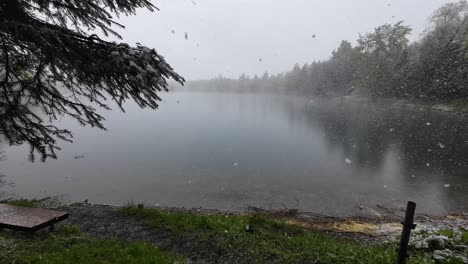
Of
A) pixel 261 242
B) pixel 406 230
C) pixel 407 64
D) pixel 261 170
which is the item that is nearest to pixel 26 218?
pixel 261 242

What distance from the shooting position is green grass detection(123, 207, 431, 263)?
6.66 m

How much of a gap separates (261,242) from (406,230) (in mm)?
3433

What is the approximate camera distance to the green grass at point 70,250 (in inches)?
232

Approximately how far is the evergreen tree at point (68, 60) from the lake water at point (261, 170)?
12.2 meters

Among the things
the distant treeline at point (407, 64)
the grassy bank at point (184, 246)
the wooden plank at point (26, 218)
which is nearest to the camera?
the grassy bank at point (184, 246)

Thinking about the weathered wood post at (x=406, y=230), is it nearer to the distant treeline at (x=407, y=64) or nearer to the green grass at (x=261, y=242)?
the green grass at (x=261, y=242)

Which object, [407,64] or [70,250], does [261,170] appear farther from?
[407,64]

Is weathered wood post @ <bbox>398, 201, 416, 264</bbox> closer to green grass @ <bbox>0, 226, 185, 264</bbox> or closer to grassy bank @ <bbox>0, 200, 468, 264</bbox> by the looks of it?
grassy bank @ <bbox>0, 200, 468, 264</bbox>

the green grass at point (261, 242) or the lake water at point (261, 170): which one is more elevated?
the green grass at point (261, 242)

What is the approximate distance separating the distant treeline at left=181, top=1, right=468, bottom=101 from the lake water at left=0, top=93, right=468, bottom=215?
27058 millimetres

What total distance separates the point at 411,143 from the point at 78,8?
3404 centimetres

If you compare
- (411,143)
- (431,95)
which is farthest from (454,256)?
(431,95)

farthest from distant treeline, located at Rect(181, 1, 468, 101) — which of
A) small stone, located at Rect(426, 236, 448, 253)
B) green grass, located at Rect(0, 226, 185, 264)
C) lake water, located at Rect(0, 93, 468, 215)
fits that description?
green grass, located at Rect(0, 226, 185, 264)

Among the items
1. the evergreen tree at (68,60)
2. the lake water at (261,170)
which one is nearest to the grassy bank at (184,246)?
the evergreen tree at (68,60)
